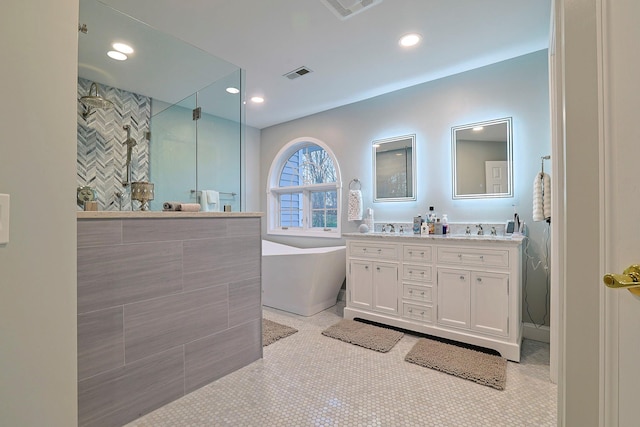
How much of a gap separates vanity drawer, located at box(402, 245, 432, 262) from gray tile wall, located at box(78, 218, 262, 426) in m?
1.40

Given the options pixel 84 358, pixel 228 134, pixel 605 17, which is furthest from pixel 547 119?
pixel 84 358

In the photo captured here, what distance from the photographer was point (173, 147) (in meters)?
3.40

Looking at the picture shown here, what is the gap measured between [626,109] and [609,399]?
68 cm

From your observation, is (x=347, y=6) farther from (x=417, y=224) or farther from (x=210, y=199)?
(x=210, y=199)

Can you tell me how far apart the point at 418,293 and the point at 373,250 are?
0.58 metres

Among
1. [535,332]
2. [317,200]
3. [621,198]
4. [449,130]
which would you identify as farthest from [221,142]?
[535,332]

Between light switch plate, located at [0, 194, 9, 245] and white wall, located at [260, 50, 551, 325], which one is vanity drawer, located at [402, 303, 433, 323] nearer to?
white wall, located at [260, 50, 551, 325]

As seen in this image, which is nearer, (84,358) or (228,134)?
(84,358)

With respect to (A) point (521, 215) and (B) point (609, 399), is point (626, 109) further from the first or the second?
(A) point (521, 215)

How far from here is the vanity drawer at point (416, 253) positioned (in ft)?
8.59

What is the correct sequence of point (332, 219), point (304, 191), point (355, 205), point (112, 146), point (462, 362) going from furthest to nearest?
point (304, 191)
point (332, 219)
point (355, 205)
point (112, 146)
point (462, 362)

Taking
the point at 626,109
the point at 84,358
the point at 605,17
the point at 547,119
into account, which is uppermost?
the point at 547,119

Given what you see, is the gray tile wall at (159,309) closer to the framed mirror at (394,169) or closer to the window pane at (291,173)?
the framed mirror at (394,169)

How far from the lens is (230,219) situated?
6.75 feet
